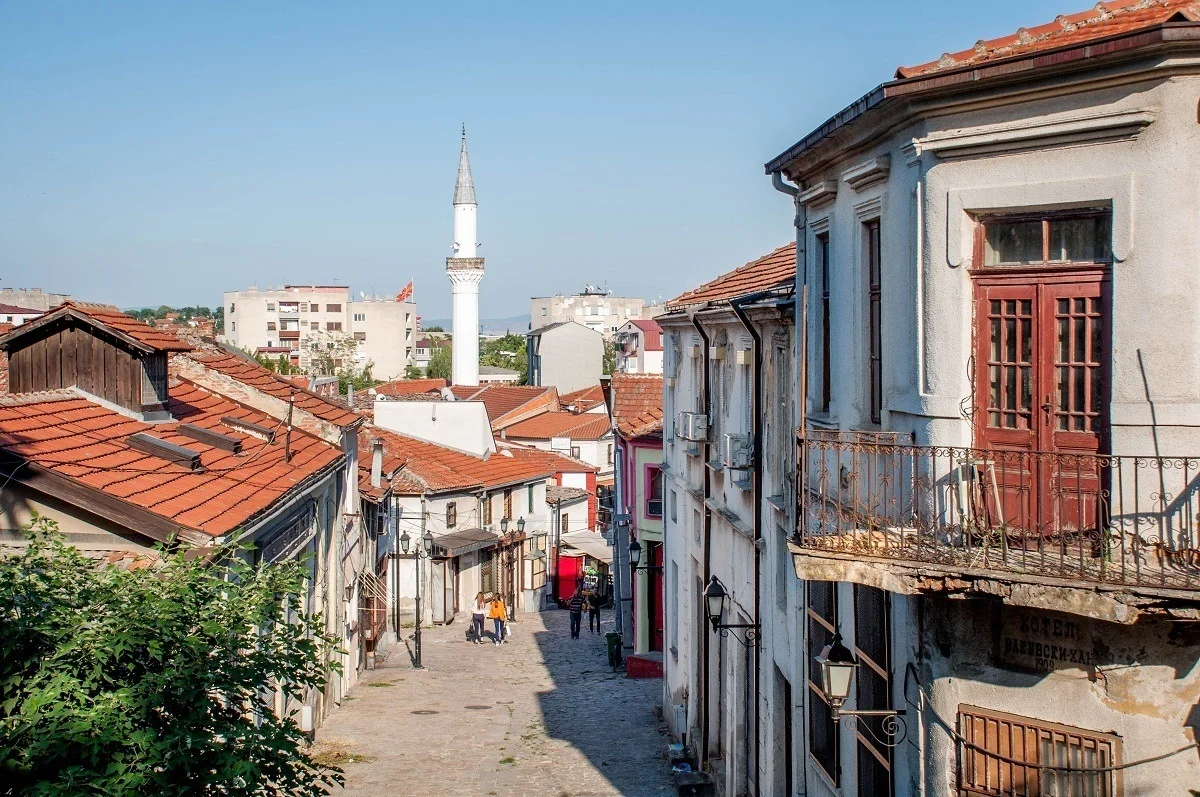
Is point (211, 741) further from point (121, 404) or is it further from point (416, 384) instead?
point (416, 384)

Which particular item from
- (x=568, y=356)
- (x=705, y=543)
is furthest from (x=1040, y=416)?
(x=568, y=356)

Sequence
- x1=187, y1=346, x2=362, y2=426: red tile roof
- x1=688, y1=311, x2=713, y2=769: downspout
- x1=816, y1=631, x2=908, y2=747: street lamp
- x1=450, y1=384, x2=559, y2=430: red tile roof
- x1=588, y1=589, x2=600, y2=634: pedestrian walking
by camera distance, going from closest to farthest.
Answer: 1. x1=816, y1=631, x2=908, y2=747: street lamp
2. x1=688, y1=311, x2=713, y2=769: downspout
3. x1=187, y1=346, x2=362, y2=426: red tile roof
4. x1=588, y1=589, x2=600, y2=634: pedestrian walking
5. x1=450, y1=384, x2=559, y2=430: red tile roof

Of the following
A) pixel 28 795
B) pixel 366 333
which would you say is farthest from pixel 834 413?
pixel 366 333

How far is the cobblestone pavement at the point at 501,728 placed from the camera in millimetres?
18422

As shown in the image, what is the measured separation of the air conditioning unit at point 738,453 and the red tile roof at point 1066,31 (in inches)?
303

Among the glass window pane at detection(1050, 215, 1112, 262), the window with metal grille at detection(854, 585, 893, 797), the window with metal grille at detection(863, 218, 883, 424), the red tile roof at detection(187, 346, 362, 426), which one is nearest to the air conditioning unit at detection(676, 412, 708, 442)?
the red tile roof at detection(187, 346, 362, 426)

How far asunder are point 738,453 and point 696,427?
10.5 ft

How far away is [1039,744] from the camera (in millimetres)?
7902

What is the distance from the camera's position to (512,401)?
80125 mm

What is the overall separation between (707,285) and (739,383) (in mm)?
5064

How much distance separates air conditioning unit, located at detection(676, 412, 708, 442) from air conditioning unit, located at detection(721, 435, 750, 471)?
2.51 m

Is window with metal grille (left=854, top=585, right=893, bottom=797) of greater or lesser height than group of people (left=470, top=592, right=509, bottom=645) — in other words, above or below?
above

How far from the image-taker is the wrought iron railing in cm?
726

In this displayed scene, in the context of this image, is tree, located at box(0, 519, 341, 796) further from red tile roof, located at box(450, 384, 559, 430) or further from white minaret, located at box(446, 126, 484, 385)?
white minaret, located at box(446, 126, 484, 385)
